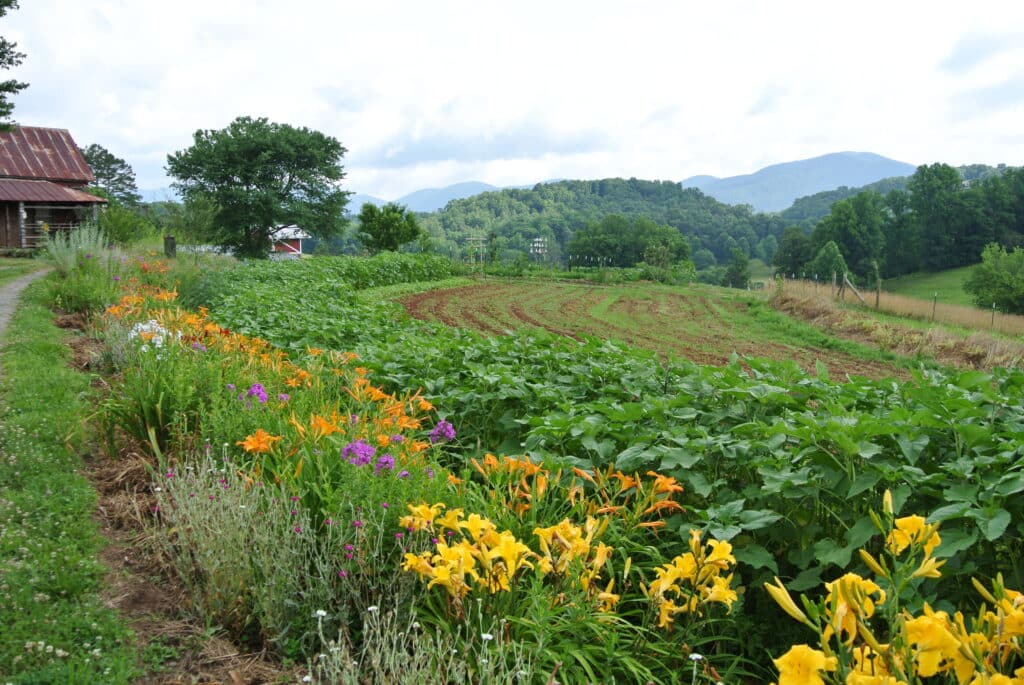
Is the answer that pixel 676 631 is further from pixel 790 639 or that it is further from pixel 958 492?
pixel 958 492

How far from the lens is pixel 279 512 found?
2551 millimetres

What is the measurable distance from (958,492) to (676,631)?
3.27ft

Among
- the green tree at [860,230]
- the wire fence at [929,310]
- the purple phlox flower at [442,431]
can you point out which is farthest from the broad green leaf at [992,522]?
the green tree at [860,230]

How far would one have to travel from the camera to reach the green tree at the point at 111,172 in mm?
66375

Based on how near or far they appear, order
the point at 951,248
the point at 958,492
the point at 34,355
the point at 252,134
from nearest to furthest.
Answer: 1. the point at 958,492
2. the point at 34,355
3. the point at 252,134
4. the point at 951,248

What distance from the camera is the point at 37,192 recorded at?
81.4ft

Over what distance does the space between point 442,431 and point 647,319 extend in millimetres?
16682

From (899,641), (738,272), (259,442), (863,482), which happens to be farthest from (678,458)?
(738,272)

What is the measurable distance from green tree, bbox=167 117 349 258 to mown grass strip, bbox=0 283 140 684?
29.5 meters

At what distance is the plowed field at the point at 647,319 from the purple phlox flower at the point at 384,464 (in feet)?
23.4

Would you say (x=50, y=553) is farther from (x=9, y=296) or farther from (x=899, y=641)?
(x=9, y=296)

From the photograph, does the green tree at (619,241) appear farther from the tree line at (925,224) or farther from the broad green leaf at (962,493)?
the broad green leaf at (962,493)

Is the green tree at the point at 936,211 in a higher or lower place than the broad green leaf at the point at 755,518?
Answer: higher

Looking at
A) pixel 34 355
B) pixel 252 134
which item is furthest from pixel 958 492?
pixel 252 134
